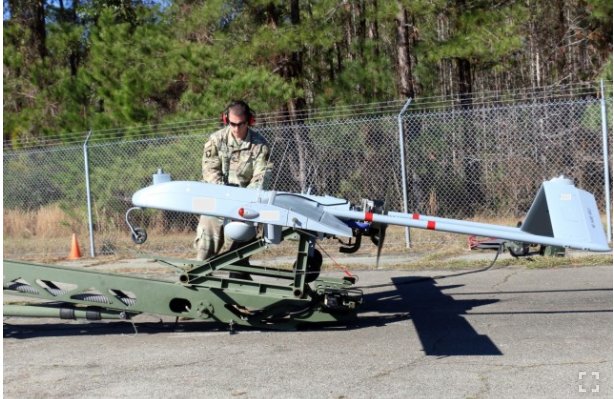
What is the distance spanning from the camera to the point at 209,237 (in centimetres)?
814

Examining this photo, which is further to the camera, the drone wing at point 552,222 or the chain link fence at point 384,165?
the chain link fence at point 384,165

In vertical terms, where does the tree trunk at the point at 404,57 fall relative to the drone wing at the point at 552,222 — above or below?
above

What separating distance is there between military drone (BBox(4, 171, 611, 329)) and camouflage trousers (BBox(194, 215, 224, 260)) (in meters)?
0.36

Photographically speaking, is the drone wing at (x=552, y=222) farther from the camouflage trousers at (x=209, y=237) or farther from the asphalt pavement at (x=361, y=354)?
the camouflage trousers at (x=209, y=237)

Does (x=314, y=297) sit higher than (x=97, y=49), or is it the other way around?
(x=97, y=49)

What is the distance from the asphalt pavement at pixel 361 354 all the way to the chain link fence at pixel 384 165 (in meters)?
6.62

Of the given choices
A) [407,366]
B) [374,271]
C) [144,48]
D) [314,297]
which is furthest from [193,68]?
[407,366]

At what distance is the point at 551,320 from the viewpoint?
25.0ft

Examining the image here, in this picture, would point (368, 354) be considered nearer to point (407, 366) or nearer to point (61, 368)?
point (407, 366)

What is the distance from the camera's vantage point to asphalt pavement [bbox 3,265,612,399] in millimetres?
5715

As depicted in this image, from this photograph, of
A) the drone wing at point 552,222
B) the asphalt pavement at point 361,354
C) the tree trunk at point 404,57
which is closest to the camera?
the asphalt pavement at point 361,354

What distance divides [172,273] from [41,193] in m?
6.24

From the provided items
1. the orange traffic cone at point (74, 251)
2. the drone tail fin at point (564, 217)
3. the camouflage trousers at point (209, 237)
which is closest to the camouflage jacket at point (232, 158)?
the camouflage trousers at point (209, 237)

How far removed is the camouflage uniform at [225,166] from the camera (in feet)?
26.7
